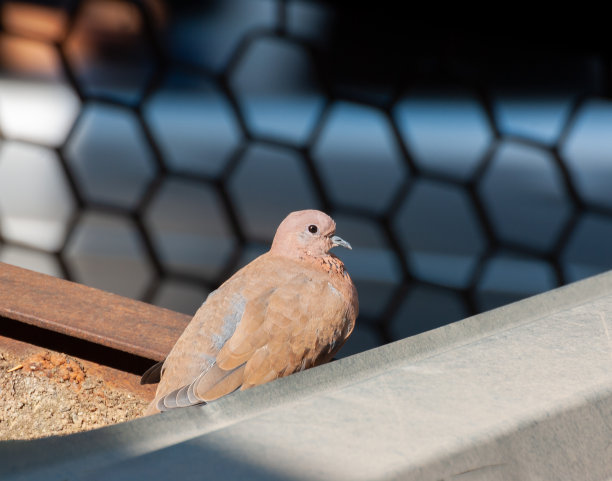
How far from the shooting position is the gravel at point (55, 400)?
1.08 m

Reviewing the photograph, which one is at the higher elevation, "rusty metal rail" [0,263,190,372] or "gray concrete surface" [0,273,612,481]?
"gray concrete surface" [0,273,612,481]

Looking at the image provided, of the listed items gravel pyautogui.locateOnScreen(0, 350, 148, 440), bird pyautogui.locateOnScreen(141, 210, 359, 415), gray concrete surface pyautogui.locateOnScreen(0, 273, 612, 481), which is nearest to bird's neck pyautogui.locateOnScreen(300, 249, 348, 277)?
bird pyautogui.locateOnScreen(141, 210, 359, 415)

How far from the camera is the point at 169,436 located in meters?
0.69

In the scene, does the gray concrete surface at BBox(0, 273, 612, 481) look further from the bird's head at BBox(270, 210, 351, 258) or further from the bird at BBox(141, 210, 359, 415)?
the bird's head at BBox(270, 210, 351, 258)

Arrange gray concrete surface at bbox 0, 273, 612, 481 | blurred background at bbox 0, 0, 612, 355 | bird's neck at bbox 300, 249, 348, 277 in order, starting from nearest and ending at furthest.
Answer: gray concrete surface at bbox 0, 273, 612, 481 < bird's neck at bbox 300, 249, 348, 277 < blurred background at bbox 0, 0, 612, 355

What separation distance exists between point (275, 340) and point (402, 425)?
9.8 inches

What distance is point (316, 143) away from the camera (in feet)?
8.99

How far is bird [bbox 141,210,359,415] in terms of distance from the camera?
896 mm

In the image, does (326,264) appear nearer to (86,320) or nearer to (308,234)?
(308,234)

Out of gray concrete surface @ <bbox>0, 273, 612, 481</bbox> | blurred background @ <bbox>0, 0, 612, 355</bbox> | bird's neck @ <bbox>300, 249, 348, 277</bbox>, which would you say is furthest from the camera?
blurred background @ <bbox>0, 0, 612, 355</bbox>

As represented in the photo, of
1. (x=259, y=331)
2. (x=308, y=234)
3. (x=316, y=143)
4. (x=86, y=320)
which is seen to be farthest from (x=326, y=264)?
(x=316, y=143)

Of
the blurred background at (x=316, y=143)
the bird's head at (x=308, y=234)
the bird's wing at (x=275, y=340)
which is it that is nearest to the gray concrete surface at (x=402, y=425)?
the bird's wing at (x=275, y=340)

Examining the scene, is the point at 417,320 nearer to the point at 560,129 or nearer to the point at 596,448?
the point at 560,129

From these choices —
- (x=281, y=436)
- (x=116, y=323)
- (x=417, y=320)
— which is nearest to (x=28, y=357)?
(x=116, y=323)
